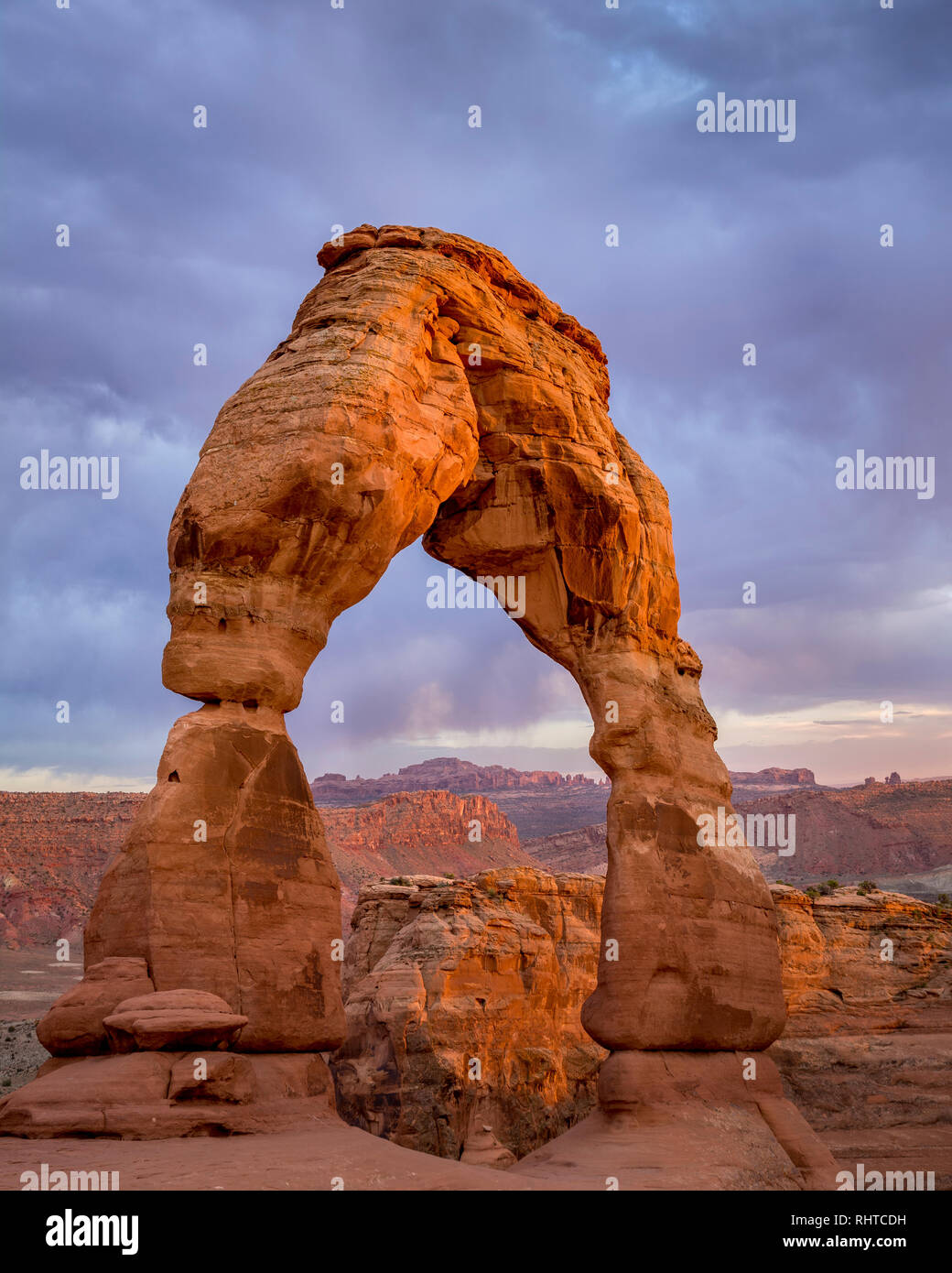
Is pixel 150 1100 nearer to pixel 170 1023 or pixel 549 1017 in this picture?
pixel 170 1023

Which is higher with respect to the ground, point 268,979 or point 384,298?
point 384,298

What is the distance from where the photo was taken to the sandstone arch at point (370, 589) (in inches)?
434

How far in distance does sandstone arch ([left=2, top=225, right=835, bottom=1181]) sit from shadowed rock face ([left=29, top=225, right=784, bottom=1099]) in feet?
0.10

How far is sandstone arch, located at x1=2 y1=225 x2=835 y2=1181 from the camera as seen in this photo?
11.0 metres

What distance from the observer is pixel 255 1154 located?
853 centimetres

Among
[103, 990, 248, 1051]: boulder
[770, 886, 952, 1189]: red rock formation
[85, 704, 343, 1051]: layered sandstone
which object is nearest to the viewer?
[103, 990, 248, 1051]: boulder

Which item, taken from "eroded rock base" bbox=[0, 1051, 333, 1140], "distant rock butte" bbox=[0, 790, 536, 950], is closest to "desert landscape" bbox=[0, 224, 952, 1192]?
"eroded rock base" bbox=[0, 1051, 333, 1140]

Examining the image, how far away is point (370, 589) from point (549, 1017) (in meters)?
19.9

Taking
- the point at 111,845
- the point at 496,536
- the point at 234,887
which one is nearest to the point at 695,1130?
the point at 234,887

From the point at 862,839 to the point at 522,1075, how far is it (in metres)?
62.9

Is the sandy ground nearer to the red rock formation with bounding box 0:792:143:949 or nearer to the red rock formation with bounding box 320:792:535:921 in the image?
the red rock formation with bounding box 0:792:143:949

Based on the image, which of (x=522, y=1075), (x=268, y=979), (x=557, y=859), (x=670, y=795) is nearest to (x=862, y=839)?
(x=557, y=859)
